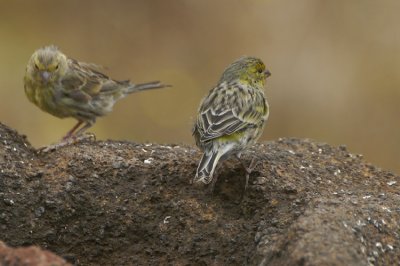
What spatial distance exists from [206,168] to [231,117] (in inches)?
36.6

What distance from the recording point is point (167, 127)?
12570 millimetres

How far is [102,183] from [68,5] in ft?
24.4

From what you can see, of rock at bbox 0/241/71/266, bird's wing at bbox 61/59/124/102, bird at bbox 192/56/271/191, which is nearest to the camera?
rock at bbox 0/241/71/266

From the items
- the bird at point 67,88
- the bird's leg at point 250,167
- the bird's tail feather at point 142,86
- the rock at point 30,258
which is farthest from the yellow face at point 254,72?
the rock at point 30,258

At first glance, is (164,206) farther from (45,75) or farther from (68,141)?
(45,75)

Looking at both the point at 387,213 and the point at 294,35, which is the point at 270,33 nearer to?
the point at 294,35

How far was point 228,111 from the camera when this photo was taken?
7.67 metres

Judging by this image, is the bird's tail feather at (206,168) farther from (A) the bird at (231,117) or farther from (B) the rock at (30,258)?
(B) the rock at (30,258)

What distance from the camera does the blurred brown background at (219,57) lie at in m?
12.3

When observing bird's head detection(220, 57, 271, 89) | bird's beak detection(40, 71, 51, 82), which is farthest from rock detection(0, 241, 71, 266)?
bird's beak detection(40, 71, 51, 82)

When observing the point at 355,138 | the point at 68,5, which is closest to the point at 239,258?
the point at 355,138

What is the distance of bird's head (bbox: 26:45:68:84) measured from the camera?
8.90 metres

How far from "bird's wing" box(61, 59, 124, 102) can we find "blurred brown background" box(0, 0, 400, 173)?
236cm

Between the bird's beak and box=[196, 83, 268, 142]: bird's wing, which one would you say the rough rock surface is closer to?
box=[196, 83, 268, 142]: bird's wing
